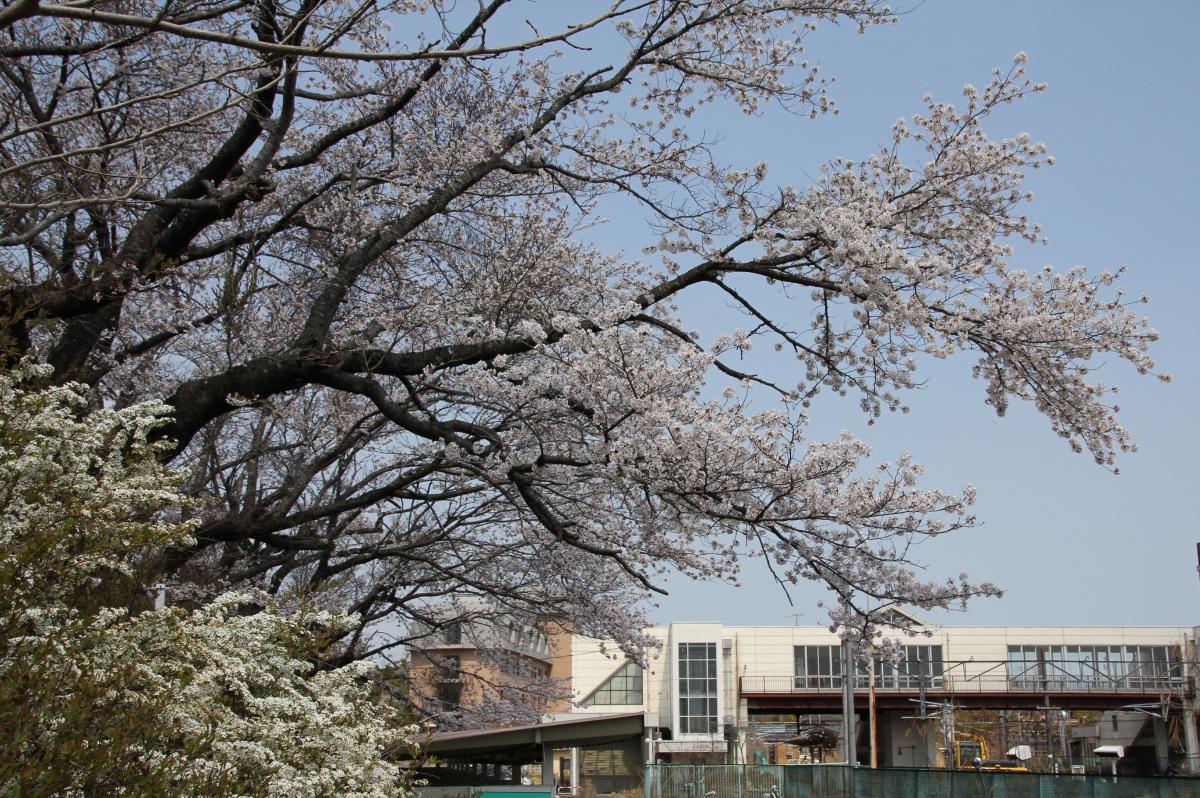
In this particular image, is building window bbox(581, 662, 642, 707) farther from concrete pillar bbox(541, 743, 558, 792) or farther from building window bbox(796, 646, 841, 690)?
concrete pillar bbox(541, 743, 558, 792)

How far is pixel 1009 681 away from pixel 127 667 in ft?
172

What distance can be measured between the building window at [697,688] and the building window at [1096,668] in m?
13.9

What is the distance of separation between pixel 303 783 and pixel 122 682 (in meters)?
1.01

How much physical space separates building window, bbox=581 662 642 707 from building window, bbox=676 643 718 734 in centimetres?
260

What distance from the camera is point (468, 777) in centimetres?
3453

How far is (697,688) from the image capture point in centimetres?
5197

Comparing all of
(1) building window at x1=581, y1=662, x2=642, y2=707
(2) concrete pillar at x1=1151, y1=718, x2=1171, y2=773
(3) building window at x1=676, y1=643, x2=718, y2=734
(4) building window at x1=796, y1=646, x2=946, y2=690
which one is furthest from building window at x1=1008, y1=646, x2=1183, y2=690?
(1) building window at x1=581, y1=662, x2=642, y2=707

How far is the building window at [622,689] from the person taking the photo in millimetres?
53688

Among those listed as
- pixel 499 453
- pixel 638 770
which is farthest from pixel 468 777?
pixel 499 453

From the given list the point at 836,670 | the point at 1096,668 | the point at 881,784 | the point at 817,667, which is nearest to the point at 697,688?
→ the point at 817,667

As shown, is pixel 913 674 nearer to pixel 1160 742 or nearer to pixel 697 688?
pixel 697 688

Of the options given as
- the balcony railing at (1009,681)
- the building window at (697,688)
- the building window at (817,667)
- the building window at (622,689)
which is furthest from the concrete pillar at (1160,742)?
the building window at (622,689)

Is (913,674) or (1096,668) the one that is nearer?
(913,674)

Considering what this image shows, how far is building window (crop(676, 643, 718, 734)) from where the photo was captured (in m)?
51.5
